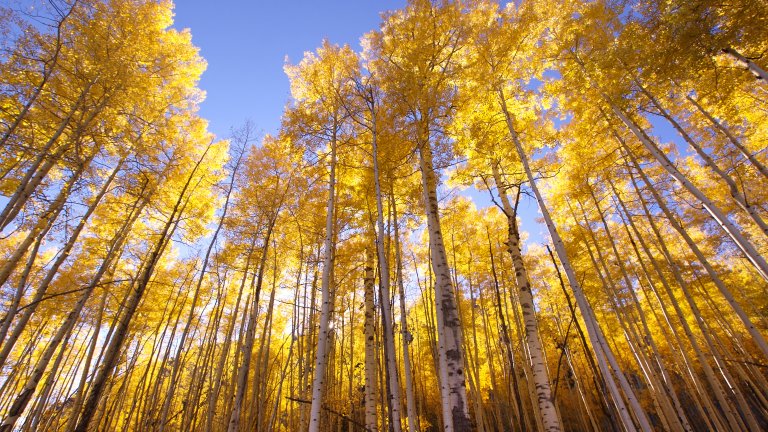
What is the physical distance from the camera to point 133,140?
7449 mm

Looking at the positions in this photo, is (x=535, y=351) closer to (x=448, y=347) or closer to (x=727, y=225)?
(x=448, y=347)

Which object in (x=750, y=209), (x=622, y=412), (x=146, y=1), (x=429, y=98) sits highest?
(x=146, y=1)

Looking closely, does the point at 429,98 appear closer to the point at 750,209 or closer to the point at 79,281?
the point at 750,209

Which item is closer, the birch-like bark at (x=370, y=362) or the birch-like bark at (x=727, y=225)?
the birch-like bark at (x=727, y=225)

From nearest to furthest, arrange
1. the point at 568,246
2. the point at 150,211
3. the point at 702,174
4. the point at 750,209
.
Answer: the point at 750,209
the point at 150,211
the point at 568,246
the point at 702,174

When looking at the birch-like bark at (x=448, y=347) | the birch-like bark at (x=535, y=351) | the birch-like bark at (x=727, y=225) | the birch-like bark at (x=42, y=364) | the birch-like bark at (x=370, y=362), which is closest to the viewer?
the birch-like bark at (x=448, y=347)

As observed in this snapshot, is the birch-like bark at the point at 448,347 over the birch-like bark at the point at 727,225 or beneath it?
beneath

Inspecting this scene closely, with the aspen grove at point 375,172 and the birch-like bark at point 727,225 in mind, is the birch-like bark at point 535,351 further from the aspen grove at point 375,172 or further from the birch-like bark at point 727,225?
the birch-like bark at point 727,225

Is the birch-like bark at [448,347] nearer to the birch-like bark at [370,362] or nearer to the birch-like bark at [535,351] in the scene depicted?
the birch-like bark at [535,351]

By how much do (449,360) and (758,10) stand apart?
7.59 meters

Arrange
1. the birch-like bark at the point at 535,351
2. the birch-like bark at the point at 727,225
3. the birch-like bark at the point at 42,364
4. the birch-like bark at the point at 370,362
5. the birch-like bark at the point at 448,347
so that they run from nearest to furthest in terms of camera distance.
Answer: the birch-like bark at the point at 448,347
the birch-like bark at the point at 42,364
the birch-like bark at the point at 535,351
the birch-like bark at the point at 727,225
the birch-like bark at the point at 370,362

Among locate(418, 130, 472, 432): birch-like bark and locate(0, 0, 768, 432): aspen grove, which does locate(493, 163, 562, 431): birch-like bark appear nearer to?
locate(0, 0, 768, 432): aspen grove

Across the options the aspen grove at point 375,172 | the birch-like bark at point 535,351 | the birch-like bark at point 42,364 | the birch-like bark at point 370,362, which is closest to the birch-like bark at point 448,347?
the aspen grove at point 375,172

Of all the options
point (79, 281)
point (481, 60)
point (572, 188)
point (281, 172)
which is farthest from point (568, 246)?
point (79, 281)
